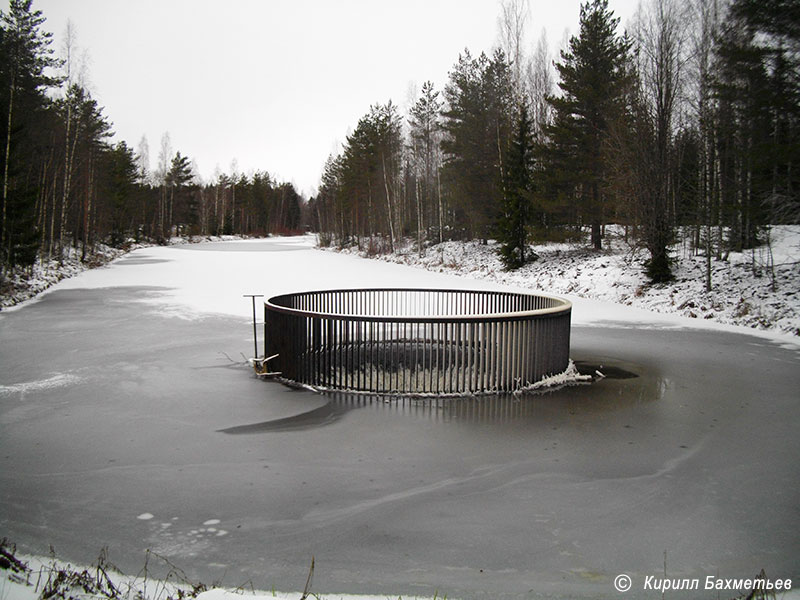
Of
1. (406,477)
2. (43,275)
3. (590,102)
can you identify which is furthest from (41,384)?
(590,102)

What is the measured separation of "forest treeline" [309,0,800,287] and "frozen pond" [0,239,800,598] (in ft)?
26.1

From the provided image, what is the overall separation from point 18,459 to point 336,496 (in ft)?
10.5

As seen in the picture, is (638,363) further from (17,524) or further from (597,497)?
(17,524)

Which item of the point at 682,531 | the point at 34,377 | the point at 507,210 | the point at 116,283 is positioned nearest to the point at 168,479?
the point at 682,531

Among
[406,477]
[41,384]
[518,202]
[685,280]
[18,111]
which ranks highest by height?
[18,111]

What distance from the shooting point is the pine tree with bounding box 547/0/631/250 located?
25.2 metres

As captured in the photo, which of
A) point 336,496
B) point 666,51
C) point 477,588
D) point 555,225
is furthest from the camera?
point 555,225

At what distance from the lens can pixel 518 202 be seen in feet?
88.1

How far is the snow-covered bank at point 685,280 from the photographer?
14.1 m

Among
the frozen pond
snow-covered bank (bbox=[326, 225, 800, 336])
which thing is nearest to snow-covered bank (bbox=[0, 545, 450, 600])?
the frozen pond

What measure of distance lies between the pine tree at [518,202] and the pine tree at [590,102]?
1543 millimetres

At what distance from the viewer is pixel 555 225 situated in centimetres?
2689

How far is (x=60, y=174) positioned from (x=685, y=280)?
3305 centimetres

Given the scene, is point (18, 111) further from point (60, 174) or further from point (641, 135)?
point (641, 135)
